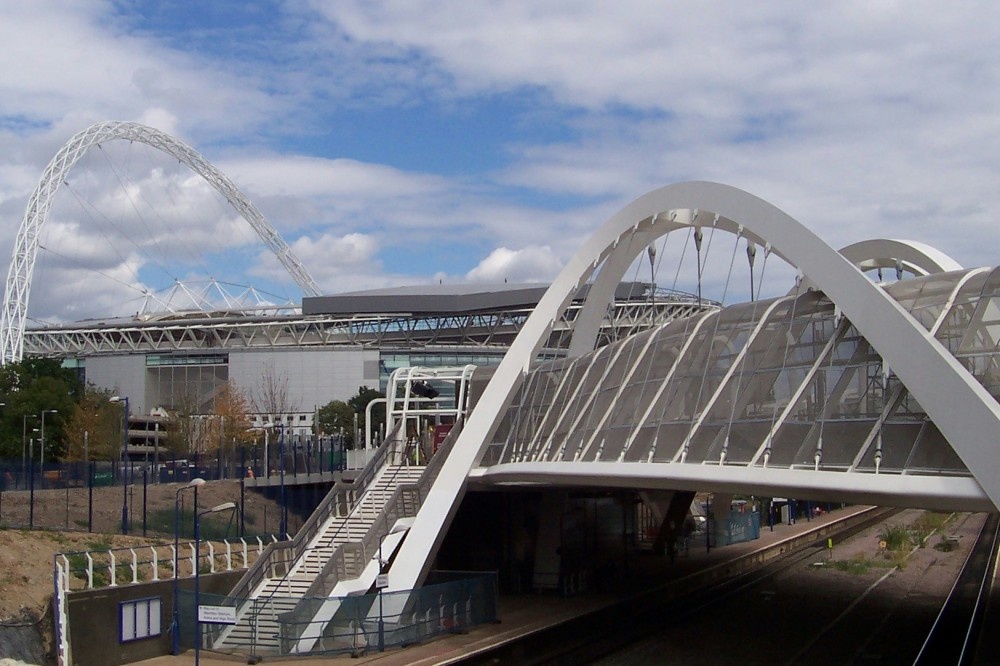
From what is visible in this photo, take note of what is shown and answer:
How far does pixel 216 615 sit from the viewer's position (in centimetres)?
2866

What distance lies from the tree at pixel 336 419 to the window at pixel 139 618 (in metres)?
66.0

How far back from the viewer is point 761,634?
35.6 m

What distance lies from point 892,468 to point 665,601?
952 inches

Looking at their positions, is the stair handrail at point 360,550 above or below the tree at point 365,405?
below

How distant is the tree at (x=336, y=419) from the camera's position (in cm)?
10219

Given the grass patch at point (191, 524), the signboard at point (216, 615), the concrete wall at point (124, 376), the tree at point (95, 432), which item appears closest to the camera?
the signboard at point (216, 615)

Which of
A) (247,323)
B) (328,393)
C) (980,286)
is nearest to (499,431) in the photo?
(980,286)

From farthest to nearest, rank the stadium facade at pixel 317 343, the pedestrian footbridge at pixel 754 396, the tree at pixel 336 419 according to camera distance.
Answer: the stadium facade at pixel 317 343, the tree at pixel 336 419, the pedestrian footbridge at pixel 754 396

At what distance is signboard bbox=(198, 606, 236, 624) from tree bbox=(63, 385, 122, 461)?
47.3 m

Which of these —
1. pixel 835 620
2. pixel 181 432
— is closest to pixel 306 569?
pixel 835 620

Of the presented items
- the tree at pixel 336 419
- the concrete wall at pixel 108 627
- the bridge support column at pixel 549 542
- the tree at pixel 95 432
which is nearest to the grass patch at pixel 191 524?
the concrete wall at pixel 108 627

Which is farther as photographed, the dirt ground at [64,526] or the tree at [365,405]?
the tree at [365,405]

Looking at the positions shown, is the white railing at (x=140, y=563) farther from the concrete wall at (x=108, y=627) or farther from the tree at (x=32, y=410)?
the tree at (x=32, y=410)

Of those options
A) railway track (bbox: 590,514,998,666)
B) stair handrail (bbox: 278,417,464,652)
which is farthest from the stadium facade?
stair handrail (bbox: 278,417,464,652)
